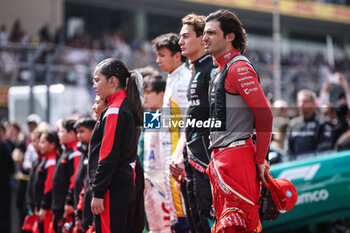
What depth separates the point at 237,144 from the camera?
371 centimetres

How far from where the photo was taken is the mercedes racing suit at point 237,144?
361 cm

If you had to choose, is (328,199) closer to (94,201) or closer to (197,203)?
(197,203)

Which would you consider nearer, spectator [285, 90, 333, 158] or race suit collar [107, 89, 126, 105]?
race suit collar [107, 89, 126, 105]

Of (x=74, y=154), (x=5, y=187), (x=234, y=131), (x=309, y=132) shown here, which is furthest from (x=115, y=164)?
(x=5, y=187)

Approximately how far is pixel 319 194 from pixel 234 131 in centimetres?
285

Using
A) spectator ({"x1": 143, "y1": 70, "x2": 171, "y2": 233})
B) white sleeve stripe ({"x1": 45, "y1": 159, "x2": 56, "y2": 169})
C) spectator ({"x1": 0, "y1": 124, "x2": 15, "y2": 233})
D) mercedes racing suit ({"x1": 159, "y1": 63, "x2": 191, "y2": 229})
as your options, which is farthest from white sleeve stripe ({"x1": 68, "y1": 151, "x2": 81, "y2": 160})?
spectator ({"x1": 0, "y1": 124, "x2": 15, "y2": 233})

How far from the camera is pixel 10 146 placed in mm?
10312

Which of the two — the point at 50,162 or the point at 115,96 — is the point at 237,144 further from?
the point at 50,162

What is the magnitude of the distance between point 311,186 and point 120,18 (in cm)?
2087

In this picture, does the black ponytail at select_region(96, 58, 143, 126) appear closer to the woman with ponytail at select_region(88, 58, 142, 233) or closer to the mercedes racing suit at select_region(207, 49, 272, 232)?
the woman with ponytail at select_region(88, 58, 142, 233)

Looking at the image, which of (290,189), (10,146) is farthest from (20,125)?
(290,189)

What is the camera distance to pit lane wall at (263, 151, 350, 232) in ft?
20.2

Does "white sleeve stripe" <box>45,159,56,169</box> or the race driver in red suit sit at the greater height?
the race driver in red suit

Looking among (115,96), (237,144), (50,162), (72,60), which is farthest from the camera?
(72,60)
